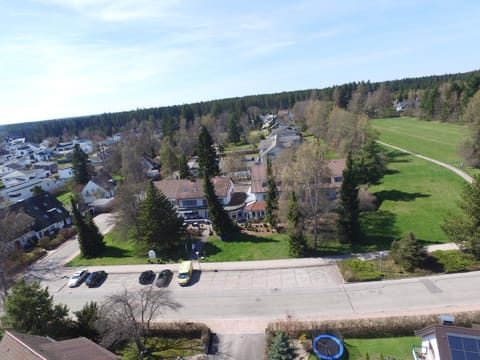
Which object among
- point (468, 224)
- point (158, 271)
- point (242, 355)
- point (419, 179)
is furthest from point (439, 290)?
point (419, 179)

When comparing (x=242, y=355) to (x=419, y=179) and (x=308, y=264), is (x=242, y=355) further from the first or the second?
(x=419, y=179)

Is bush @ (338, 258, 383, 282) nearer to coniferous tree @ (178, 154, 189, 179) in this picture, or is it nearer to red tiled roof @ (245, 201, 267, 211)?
red tiled roof @ (245, 201, 267, 211)

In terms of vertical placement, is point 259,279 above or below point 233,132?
below

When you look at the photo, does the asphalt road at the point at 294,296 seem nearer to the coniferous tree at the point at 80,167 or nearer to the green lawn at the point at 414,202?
the green lawn at the point at 414,202

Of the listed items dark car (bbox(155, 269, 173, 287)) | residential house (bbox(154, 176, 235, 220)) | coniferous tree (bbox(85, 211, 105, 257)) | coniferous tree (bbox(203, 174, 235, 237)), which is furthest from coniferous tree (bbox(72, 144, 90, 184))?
dark car (bbox(155, 269, 173, 287))

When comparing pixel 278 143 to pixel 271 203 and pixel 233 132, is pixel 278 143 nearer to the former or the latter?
pixel 233 132

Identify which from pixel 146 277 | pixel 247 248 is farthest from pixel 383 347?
pixel 146 277
